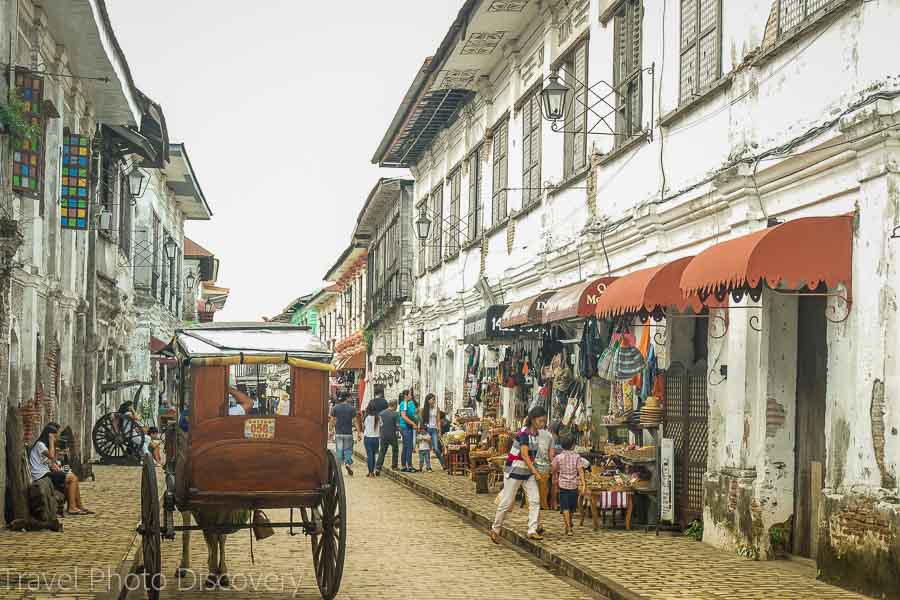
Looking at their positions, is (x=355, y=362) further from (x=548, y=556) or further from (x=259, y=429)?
(x=259, y=429)

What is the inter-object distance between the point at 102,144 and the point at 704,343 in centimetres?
1391

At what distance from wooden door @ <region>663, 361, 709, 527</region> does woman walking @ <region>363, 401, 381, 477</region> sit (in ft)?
37.7

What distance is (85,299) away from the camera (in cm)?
2238

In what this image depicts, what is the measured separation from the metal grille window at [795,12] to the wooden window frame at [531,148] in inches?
370

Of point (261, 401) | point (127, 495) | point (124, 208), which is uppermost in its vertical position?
point (124, 208)

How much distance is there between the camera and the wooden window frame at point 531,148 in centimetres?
2183

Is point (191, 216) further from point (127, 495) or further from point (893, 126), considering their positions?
point (893, 126)

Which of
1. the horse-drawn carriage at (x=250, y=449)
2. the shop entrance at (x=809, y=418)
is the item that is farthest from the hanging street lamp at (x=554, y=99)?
the horse-drawn carriage at (x=250, y=449)

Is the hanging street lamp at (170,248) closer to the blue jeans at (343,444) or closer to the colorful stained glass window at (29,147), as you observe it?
the blue jeans at (343,444)

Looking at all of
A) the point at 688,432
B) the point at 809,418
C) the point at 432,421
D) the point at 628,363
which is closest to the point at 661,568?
the point at 809,418

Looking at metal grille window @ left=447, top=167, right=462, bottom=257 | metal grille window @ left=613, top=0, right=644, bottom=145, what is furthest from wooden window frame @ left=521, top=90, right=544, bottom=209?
metal grille window @ left=447, top=167, right=462, bottom=257

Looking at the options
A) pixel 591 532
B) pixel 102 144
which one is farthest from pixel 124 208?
pixel 591 532

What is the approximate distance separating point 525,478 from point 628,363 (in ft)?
6.99

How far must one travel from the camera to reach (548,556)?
42.2ft
